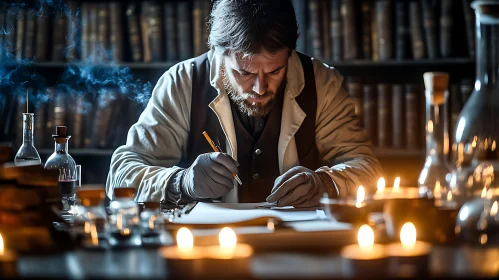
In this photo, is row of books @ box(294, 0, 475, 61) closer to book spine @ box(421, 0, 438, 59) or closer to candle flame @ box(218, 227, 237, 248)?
book spine @ box(421, 0, 438, 59)

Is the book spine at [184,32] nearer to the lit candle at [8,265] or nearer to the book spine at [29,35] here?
the book spine at [29,35]

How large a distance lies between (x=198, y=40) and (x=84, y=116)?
0.60 meters

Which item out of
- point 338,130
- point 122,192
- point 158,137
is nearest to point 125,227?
point 122,192

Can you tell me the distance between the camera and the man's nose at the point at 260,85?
6.88 feet

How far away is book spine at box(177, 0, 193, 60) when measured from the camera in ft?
9.62

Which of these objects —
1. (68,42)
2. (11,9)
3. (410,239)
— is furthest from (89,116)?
(410,239)

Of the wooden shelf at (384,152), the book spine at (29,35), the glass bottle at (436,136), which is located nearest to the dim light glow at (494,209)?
the glass bottle at (436,136)

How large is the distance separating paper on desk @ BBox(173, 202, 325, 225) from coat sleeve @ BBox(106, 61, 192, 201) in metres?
0.44

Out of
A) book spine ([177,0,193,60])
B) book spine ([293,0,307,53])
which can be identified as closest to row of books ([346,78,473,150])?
book spine ([293,0,307,53])

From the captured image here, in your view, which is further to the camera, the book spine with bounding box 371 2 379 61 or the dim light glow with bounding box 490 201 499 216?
the book spine with bounding box 371 2 379 61

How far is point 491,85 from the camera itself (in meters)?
1.32

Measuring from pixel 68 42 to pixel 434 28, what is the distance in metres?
1.57

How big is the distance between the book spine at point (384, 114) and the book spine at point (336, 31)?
0.23 meters

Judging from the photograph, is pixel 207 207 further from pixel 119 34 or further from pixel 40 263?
pixel 119 34
